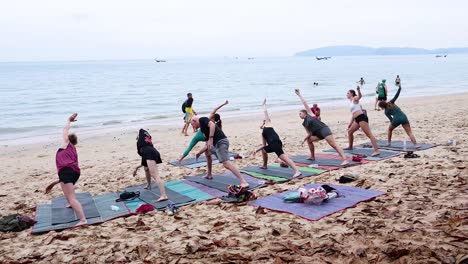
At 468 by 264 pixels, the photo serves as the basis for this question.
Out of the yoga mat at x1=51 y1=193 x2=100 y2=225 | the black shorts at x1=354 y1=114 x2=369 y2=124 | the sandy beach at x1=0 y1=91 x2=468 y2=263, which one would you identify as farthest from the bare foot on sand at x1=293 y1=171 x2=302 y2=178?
the yoga mat at x1=51 y1=193 x2=100 y2=225

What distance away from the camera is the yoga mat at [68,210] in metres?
6.94

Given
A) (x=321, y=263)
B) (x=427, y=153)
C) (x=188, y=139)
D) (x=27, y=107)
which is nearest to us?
(x=321, y=263)

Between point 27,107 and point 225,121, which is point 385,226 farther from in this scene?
point 27,107

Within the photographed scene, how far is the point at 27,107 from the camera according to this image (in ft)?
109

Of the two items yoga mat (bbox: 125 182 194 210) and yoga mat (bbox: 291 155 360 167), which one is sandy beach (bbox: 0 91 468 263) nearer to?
yoga mat (bbox: 125 182 194 210)

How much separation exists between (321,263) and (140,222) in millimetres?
3072

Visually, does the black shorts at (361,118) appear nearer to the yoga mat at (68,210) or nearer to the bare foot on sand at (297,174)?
the bare foot on sand at (297,174)

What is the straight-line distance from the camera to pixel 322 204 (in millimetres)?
6703

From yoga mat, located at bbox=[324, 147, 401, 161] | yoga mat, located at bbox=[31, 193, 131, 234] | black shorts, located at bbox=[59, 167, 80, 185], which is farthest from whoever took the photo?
yoga mat, located at bbox=[324, 147, 401, 161]

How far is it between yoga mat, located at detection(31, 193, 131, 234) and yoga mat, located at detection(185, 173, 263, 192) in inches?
70.8

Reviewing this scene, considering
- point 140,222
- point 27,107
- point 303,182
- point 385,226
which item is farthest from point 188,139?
point 27,107

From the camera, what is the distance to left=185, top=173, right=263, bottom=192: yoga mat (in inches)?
332

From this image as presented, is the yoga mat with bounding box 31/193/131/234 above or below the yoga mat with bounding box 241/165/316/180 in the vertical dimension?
below

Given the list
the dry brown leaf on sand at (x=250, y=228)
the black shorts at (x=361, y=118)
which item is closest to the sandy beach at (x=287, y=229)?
the dry brown leaf on sand at (x=250, y=228)
